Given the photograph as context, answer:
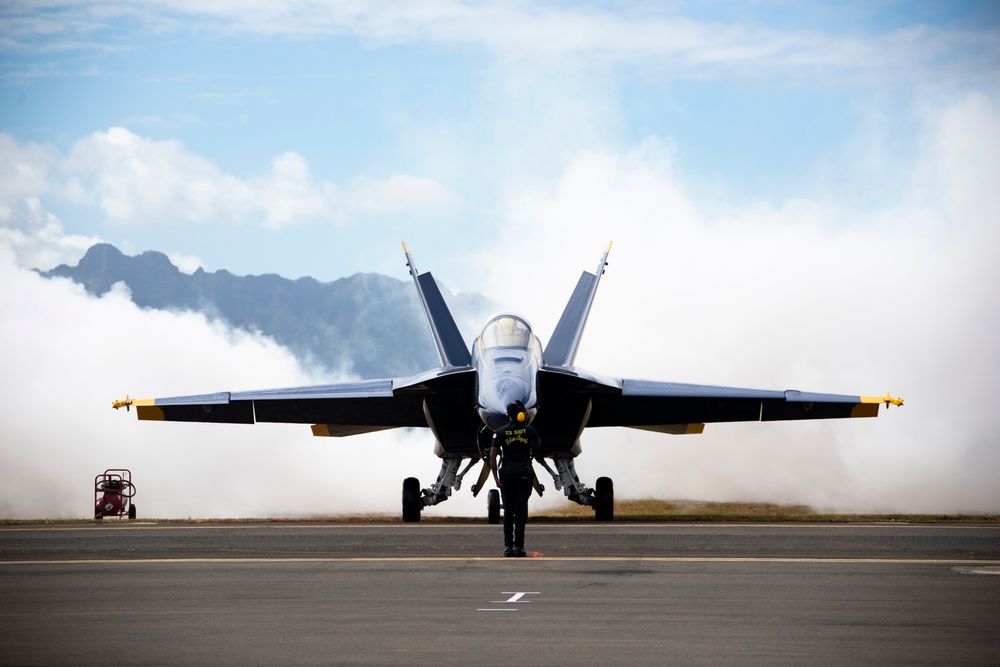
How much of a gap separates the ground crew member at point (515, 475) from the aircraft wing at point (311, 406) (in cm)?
1048

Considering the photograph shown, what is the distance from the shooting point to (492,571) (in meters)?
14.0

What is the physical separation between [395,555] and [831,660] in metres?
8.23

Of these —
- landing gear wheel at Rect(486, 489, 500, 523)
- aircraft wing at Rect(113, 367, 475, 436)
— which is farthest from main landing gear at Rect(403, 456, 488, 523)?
landing gear wheel at Rect(486, 489, 500, 523)

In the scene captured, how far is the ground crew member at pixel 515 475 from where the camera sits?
16.0 metres

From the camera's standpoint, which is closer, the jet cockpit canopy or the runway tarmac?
the runway tarmac

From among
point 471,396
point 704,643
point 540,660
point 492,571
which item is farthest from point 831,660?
point 471,396

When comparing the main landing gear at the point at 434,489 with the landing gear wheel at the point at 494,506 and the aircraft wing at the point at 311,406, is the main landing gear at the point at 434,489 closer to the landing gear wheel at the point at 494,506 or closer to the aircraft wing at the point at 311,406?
the aircraft wing at the point at 311,406

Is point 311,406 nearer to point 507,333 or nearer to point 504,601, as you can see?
point 507,333

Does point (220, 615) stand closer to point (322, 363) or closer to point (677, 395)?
point (677, 395)

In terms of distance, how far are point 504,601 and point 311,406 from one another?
18.5 m

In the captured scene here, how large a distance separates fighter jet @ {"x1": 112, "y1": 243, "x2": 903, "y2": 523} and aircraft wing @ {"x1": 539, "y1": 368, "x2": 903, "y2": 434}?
0.08 ft

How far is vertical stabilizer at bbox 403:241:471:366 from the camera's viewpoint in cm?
2844

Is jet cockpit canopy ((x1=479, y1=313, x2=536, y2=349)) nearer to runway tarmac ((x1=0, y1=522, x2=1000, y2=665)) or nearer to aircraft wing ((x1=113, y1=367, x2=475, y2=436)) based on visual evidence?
aircraft wing ((x1=113, y1=367, x2=475, y2=436))

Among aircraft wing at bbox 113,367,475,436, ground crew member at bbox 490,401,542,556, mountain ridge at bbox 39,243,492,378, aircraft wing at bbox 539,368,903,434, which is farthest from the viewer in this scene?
mountain ridge at bbox 39,243,492,378
